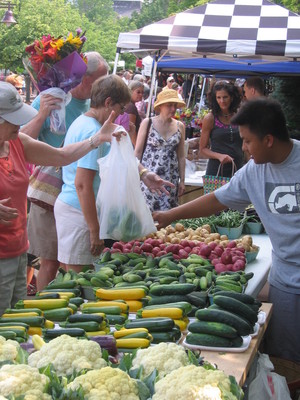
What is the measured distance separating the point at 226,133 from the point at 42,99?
331 centimetres

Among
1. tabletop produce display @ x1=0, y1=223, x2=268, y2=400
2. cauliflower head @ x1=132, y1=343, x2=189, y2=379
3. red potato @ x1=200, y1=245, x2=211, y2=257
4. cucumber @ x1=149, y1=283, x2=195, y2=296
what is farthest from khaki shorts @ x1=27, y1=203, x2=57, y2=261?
cauliflower head @ x1=132, y1=343, x2=189, y2=379

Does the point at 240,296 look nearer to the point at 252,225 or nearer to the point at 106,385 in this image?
the point at 106,385

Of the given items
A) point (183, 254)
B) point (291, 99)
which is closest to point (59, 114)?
point (183, 254)

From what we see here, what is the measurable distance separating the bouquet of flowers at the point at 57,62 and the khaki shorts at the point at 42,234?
3.20ft

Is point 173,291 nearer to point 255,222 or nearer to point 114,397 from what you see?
point 114,397

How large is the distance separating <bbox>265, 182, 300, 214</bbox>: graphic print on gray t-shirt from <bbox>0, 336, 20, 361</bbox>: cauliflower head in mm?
1663

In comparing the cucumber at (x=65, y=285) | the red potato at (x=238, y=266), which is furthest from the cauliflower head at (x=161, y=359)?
the red potato at (x=238, y=266)

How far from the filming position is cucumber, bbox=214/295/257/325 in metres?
3.11

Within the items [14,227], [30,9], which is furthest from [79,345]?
[30,9]

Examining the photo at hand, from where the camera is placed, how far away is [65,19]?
39.4 m

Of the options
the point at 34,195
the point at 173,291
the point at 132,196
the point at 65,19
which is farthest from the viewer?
the point at 65,19

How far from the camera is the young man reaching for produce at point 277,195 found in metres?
3.46

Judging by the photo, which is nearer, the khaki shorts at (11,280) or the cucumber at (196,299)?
the cucumber at (196,299)

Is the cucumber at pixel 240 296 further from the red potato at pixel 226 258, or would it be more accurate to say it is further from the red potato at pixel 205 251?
the red potato at pixel 205 251
